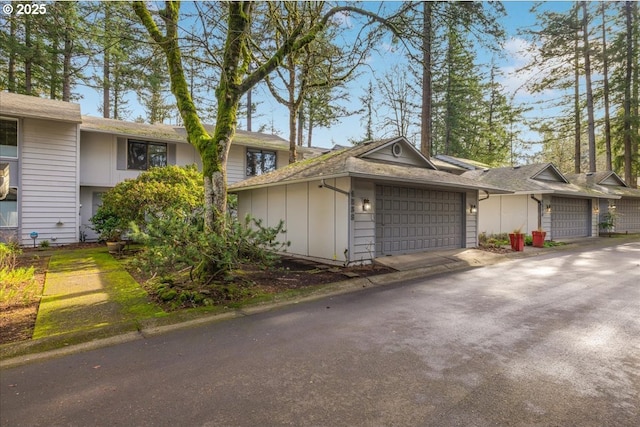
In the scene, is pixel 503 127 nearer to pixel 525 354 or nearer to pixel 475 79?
pixel 475 79

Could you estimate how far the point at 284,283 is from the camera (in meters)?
6.88

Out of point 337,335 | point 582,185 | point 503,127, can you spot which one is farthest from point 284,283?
point 503,127

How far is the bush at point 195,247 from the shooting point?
5.21 meters

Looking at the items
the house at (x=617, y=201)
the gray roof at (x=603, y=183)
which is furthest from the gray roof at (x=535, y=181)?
the house at (x=617, y=201)

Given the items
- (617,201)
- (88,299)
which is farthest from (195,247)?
(617,201)

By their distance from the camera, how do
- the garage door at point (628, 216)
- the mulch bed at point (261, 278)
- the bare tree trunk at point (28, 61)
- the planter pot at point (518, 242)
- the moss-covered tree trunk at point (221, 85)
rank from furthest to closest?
the garage door at point (628, 216), the bare tree trunk at point (28, 61), the planter pot at point (518, 242), the moss-covered tree trunk at point (221, 85), the mulch bed at point (261, 278)

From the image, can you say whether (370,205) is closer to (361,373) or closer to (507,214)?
(361,373)

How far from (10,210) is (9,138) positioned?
259cm

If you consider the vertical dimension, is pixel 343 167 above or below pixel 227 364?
above

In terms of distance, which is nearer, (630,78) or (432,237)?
(432,237)

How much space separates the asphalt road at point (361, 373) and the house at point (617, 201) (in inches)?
734

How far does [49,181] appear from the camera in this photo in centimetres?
1190

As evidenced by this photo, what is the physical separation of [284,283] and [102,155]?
38.1 feet

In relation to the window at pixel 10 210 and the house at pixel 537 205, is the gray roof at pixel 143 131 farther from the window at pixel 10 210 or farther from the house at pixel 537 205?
the house at pixel 537 205
